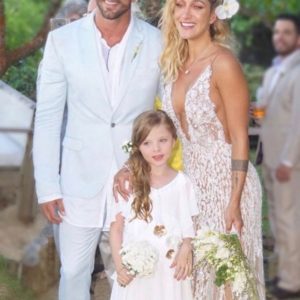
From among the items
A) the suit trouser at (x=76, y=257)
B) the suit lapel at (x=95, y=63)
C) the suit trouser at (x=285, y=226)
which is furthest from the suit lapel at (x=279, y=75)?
the suit trouser at (x=76, y=257)

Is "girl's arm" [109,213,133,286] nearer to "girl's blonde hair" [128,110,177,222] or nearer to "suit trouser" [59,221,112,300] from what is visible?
"girl's blonde hair" [128,110,177,222]

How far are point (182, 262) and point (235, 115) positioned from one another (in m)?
0.61

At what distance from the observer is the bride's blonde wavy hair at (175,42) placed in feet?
13.7

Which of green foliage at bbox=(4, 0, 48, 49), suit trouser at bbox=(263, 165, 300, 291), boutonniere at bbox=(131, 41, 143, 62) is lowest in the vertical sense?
suit trouser at bbox=(263, 165, 300, 291)

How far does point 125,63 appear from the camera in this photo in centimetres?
425

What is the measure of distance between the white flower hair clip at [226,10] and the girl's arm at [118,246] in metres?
0.87

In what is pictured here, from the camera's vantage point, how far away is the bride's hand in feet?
13.5

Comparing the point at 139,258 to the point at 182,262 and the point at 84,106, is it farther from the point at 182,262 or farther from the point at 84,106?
the point at 84,106

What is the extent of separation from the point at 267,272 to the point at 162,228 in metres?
2.86

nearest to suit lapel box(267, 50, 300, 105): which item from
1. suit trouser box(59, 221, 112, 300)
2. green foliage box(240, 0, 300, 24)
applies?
suit trouser box(59, 221, 112, 300)

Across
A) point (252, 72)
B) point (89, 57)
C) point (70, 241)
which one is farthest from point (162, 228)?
point (252, 72)

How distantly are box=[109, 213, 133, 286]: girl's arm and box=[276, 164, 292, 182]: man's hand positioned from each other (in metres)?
1.95

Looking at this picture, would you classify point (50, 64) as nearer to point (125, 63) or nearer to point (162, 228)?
point (125, 63)

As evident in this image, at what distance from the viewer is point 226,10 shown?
413 centimetres
